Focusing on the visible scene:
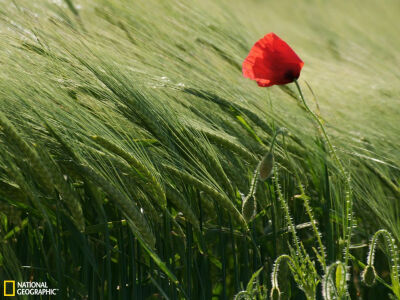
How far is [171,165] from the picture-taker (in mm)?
936

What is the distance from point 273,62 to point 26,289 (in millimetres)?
433

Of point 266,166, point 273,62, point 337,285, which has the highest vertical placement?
point 273,62

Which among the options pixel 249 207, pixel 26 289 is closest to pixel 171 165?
pixel 249 207

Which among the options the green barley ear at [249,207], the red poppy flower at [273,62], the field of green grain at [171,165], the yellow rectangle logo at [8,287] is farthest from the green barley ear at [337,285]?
the yellow rectangle logo at [8,287]

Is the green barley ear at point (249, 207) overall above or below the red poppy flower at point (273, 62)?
below

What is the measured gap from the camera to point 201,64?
3.91ft

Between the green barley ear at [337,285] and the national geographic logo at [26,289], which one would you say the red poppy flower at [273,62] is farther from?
the national geographic logo at [26,289]

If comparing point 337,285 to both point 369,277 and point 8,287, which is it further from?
point 8,287

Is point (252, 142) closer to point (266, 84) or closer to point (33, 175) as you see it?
point (266, 84)

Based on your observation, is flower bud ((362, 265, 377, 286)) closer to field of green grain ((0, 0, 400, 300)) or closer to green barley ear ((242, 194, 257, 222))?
field of green grain ((0, 0, 400, 300))

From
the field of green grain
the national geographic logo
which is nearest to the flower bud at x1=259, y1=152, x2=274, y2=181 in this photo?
the field of green grain

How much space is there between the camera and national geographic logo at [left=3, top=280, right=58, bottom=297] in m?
0.85

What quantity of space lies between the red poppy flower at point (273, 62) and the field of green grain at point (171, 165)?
79 mm

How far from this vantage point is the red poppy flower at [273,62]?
92 centimetres
